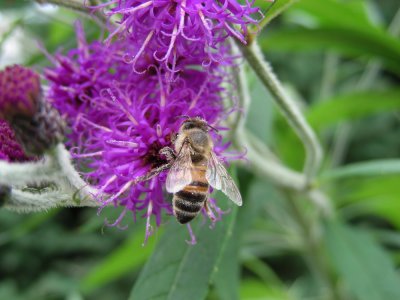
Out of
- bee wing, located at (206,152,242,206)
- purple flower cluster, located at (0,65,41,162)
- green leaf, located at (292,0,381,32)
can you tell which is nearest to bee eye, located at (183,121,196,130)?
bee wing, located at (206,152,242,206)

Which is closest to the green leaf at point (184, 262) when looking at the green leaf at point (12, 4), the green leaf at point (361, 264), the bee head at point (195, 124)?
the bee head at point (195, 124)

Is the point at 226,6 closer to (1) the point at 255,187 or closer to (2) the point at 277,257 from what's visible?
(1) the point at 255,187

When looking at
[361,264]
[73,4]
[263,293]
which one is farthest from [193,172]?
[263,293]

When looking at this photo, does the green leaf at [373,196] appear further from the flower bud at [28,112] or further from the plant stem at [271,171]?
the flower bud at [28,112]

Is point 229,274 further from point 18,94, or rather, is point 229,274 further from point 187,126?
point 18,94

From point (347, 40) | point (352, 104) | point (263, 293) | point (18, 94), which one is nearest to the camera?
point (18, 94)

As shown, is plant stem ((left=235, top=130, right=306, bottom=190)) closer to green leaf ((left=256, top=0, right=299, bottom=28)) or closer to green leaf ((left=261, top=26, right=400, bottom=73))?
green leaf ((left=256, top=0, right=299, bottom=28))
